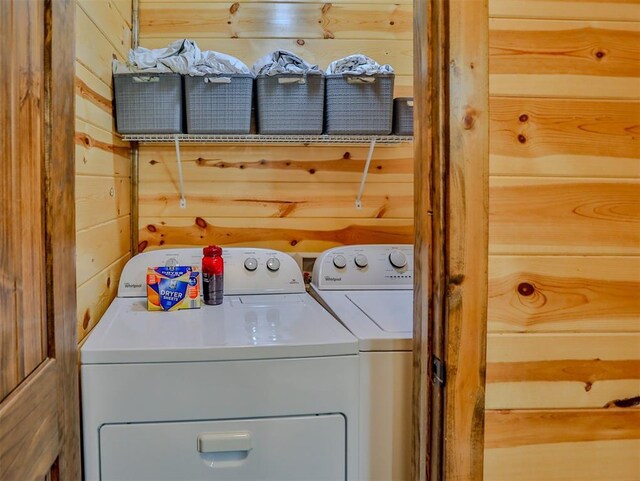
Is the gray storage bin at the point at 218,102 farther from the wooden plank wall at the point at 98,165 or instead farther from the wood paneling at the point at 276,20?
the wood paneling at the point at 276,20

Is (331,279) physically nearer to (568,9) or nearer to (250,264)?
(250,264)

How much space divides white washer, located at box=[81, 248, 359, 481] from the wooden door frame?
38 centimetres

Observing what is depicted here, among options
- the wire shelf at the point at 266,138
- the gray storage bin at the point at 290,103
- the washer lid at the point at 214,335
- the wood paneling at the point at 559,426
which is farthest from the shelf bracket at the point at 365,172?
the wood paneling at the point at 559,426

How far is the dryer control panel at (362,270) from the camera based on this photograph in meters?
1.91

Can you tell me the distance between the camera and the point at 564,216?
0.90m

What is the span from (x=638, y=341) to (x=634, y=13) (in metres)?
0.63

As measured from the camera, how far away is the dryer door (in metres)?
1.16

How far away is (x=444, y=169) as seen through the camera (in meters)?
0.87

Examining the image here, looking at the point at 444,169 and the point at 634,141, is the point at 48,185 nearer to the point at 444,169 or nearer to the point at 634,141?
the point at 444,169

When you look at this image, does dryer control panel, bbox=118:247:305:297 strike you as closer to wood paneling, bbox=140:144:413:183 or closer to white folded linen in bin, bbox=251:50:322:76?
wood paneling, bbox=140:144:413:183

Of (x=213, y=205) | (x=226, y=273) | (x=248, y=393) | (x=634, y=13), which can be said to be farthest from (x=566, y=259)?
Result: (x=213, y=205)

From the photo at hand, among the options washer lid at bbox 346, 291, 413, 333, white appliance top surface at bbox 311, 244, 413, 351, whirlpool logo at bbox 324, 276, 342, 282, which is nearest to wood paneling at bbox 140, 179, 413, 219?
white appliance top surface at bbox 311, 244, 413, 351

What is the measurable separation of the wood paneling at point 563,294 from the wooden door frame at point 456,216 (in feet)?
0.14

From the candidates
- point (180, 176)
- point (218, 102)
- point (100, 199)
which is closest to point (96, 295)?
point (100, 199)
